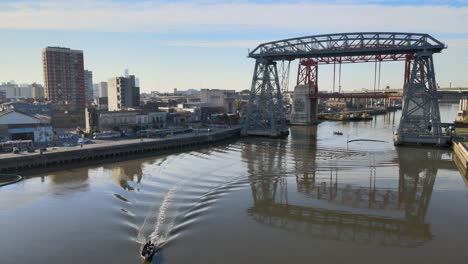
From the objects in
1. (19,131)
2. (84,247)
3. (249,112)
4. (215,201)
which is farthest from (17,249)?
(249,112)

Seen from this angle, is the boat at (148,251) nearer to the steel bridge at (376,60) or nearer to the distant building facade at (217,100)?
the steel bridge at (376,60)

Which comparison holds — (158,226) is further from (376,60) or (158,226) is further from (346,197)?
(376,60)

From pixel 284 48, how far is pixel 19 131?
29.4 m

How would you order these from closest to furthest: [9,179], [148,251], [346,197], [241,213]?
1. [148,251]
2. [241,213]
3. [346,197]
4. [9,179]

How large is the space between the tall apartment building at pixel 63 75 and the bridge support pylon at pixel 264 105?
51751 mm

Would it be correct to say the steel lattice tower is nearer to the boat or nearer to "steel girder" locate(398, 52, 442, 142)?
"steel girder" locate(398, 52, 442, 142)

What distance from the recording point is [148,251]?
1121 centimetres

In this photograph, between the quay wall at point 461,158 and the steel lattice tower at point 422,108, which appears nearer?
the quay wall at point 461,158

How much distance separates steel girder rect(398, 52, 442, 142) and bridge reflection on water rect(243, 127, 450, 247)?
5578 mm

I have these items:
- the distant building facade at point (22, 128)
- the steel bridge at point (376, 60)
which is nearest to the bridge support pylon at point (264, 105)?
the steel bridge at point (376, 60)

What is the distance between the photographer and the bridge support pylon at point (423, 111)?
34.4m

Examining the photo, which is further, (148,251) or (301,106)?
(301,106)

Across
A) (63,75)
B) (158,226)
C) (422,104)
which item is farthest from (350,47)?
(63,75)

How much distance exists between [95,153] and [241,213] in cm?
1801
